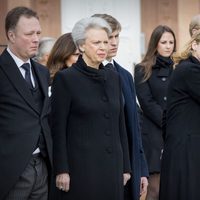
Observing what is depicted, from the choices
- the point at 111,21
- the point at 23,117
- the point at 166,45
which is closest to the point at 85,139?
the point at 23,117

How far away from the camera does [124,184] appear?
15.6 ft

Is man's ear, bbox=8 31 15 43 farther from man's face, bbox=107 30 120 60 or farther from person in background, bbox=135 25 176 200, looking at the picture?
person in background, bbox=135 25 176 200

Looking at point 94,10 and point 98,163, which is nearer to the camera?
point 98,163

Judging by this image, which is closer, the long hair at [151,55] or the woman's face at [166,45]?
the long hair at [151,55]

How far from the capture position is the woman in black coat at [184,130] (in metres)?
4.87

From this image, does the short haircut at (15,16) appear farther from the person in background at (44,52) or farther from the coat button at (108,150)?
the person in background at (44,52)

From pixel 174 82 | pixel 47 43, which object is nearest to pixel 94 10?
pixel 47 43

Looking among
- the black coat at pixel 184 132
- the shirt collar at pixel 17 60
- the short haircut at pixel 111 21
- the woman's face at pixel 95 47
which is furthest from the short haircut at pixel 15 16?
the black coat at pixel 184 132

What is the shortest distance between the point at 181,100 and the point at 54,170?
3.20 feet

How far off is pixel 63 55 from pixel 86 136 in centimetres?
111

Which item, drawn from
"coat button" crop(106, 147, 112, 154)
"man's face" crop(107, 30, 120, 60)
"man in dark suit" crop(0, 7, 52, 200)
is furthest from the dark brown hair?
"coat button" crop(106, 147, 112, 154)

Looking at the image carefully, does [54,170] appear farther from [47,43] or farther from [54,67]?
[47,43]

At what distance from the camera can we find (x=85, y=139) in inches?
179

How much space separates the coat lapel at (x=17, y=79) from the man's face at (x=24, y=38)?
0.29ft
